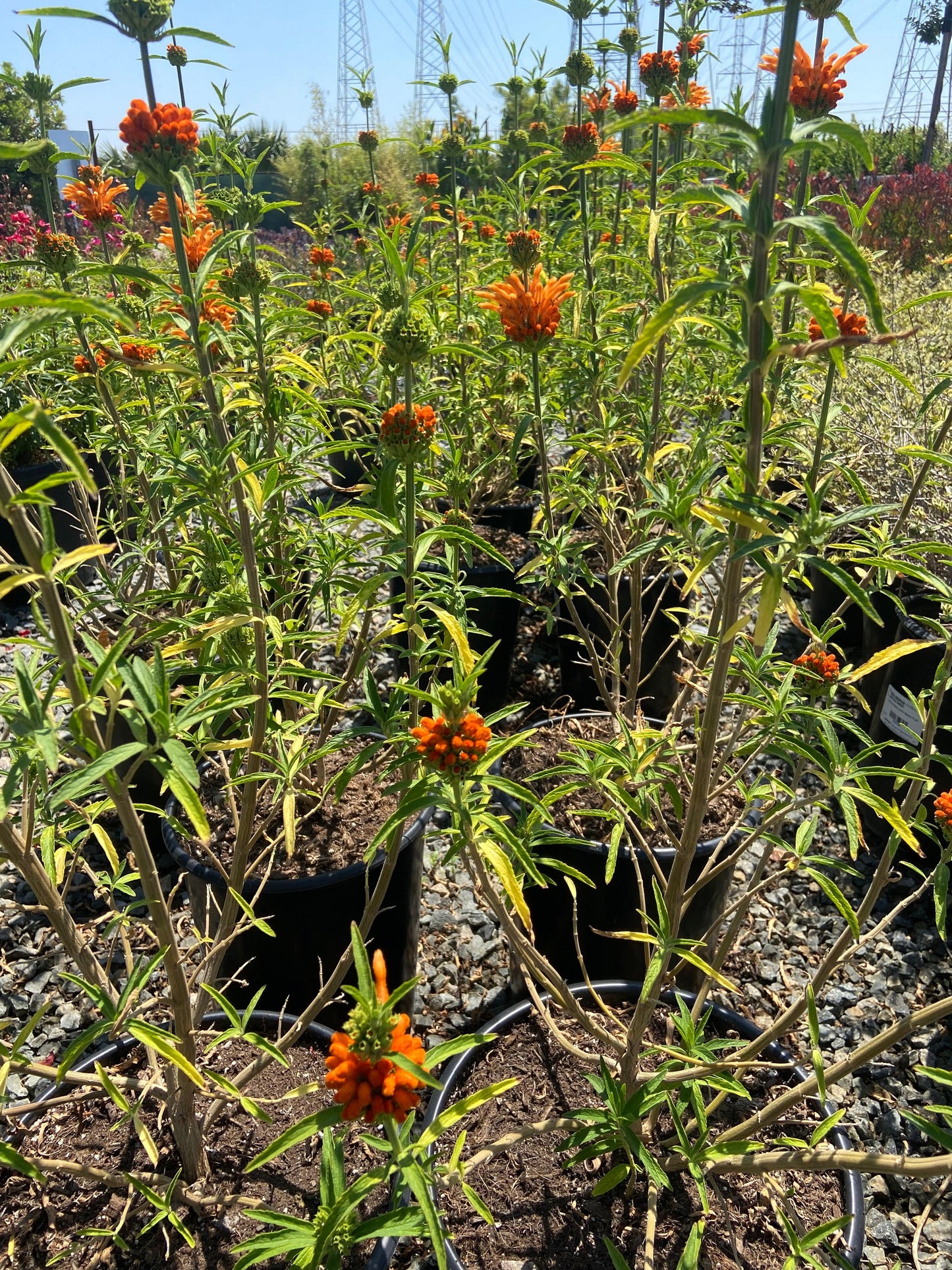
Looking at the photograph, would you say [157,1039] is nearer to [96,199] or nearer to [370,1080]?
[370,1080]

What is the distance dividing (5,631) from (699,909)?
276 cm

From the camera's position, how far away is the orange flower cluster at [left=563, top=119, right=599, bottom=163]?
2.18 m

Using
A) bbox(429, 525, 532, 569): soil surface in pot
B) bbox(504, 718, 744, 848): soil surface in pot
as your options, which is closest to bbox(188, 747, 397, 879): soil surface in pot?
bbox(504, 718, 744, 848): soil surface in pot

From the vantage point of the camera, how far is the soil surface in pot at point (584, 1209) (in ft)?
3.85

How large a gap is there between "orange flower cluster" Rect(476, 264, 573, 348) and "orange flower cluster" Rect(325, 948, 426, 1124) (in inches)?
50.9

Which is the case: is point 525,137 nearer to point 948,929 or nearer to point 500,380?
point 500,380

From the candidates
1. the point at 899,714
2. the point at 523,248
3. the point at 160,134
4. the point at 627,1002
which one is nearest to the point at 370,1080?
the point at 627,1002

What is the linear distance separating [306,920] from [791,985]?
111 centimetres

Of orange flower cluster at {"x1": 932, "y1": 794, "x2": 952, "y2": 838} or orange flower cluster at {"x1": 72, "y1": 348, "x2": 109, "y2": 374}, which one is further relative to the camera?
orange flower cluster at {"x1": 72, "y1": 348, "x2": 109, "y2": 374}

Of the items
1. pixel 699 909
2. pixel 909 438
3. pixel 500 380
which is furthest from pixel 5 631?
pixel 909 438

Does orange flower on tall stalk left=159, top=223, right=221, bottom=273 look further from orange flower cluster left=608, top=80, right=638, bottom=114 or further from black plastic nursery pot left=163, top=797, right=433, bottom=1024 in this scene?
orange flower cluster left=608, top=80, right=638, bottom=114

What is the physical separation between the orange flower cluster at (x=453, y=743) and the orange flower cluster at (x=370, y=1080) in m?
0.21

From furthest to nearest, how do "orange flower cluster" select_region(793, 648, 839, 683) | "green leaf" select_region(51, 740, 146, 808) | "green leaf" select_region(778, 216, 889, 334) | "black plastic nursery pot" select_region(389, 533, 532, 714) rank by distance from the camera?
"black plastic nursery pot" select_region(389, 533, 532, 714), "orange flower cluster" select_region(793, 648, 839, 683), "green leaf" select_region(51, 740, 146, 808), "green leaf" select_region(778, 216, 889, 334)

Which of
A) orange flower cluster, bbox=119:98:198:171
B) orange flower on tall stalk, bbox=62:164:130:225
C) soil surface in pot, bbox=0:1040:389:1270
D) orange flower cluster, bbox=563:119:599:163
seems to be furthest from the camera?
orange flower on tall stalk, bbox=62:164:130:225
